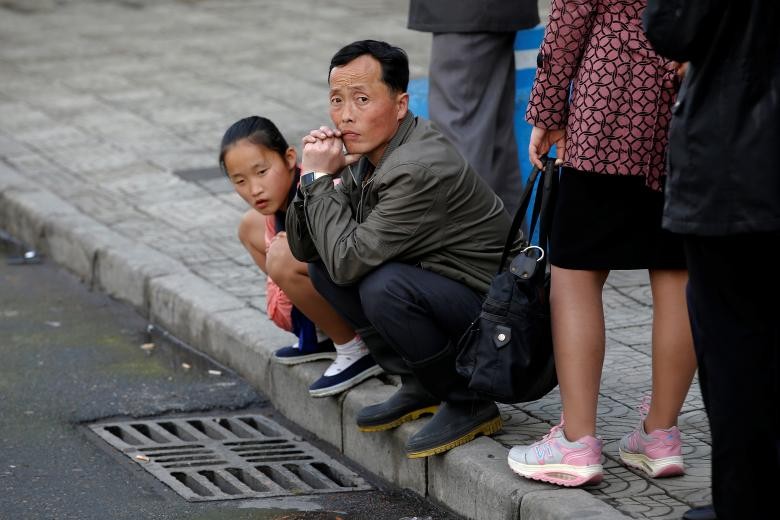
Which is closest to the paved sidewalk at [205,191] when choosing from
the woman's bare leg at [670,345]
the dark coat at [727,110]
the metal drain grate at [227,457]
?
the metal drain grate at [227,457]

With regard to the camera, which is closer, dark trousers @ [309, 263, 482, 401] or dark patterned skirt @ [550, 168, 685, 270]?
dark patterned skirt @ [550, 168, 685, 270]

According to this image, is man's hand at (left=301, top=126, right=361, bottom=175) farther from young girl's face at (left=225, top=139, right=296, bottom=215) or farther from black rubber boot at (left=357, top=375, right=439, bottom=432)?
black rubber boot at (left=357, top=375, right=439, bottom=432)

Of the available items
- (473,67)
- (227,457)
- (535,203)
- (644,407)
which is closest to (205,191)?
(473,67)

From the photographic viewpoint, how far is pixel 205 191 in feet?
24.1

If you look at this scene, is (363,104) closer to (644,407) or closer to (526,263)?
(526,263)

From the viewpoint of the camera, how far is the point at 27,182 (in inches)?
300

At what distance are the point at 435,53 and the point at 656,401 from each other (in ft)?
7.49

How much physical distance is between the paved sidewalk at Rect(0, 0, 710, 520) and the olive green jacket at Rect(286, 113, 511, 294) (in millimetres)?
543

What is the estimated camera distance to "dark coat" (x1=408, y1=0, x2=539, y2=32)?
552 centimetres

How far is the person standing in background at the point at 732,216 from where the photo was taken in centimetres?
279

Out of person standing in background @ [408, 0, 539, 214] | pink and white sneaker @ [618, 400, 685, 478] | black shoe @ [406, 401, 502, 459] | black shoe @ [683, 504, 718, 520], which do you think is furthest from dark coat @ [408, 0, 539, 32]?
black shoe @ [683, 504, 718, 520]

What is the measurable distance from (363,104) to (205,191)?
3.36 metres

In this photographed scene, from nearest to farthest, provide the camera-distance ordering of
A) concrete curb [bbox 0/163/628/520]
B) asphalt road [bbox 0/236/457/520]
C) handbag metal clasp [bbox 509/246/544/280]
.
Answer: handbag metal clasp [bbox 509/246/544/280]
concrete curb [bbox 0/163/628/520]
asphalt road [bbox 0/236/457/520]

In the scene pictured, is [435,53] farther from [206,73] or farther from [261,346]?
[206,73]
